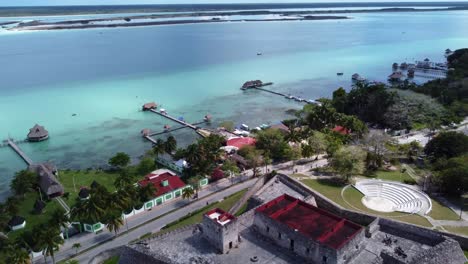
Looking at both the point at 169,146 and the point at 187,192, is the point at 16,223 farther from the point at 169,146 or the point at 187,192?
the point at 169,146

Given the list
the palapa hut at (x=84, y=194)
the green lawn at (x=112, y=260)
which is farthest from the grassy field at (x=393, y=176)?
the palapa hut at (x=84, y=194)

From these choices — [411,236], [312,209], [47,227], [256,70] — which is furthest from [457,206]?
[256,70]

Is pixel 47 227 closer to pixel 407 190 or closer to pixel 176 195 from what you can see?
pixel 176 195

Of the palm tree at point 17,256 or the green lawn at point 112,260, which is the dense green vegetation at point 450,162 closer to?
the green lawn at point 112,260

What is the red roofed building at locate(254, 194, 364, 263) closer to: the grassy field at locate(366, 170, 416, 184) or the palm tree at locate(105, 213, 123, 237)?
the palm tree at locate(105, 213, 123, 237)

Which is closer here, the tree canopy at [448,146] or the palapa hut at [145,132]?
the tree canopy at [448,146]

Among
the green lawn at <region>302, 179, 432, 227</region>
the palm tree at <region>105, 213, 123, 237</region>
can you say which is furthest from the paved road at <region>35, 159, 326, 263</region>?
the green lawn at <region>302, 179, 432, 227</region>
